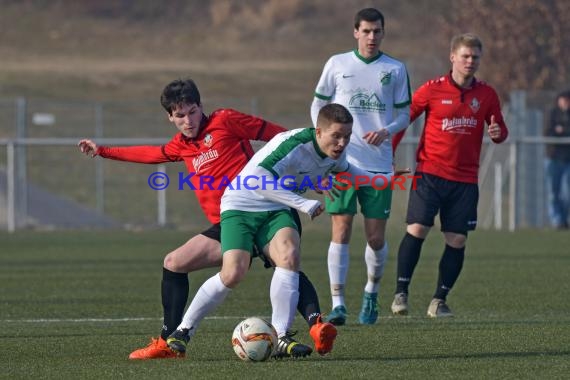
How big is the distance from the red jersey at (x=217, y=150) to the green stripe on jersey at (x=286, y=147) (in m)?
0.49

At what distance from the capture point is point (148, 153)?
8.22 metres

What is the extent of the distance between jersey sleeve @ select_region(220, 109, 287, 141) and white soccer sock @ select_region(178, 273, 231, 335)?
3.22 ft

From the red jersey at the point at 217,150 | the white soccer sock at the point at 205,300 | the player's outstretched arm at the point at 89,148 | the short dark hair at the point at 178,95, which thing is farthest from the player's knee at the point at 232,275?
the player's outstretched arm at the point at 89,148

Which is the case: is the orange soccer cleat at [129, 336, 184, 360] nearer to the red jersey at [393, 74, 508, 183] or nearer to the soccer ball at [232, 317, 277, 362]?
the soccer ball at [232, 317, 277, 362]

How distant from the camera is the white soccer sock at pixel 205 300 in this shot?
745 centimetres

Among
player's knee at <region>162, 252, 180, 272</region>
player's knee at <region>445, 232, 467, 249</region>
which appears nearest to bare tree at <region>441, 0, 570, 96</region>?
player's knee at <region>445, 232, 467, 249</region>

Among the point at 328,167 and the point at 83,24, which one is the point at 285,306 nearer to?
the point at 328,167

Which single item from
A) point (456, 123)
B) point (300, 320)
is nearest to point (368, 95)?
point (456, 123)

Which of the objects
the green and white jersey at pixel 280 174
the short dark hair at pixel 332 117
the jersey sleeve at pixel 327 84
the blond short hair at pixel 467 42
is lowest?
the green and white jersey at pixel 280 174

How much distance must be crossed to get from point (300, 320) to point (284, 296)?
245cm

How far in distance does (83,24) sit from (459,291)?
32354mm

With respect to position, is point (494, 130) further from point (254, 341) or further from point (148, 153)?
point (254, 341)

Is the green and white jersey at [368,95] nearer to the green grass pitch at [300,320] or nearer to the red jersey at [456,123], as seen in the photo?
the red jersey at [456,123]

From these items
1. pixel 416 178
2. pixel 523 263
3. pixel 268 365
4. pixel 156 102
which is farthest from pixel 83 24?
pixel 268 365
